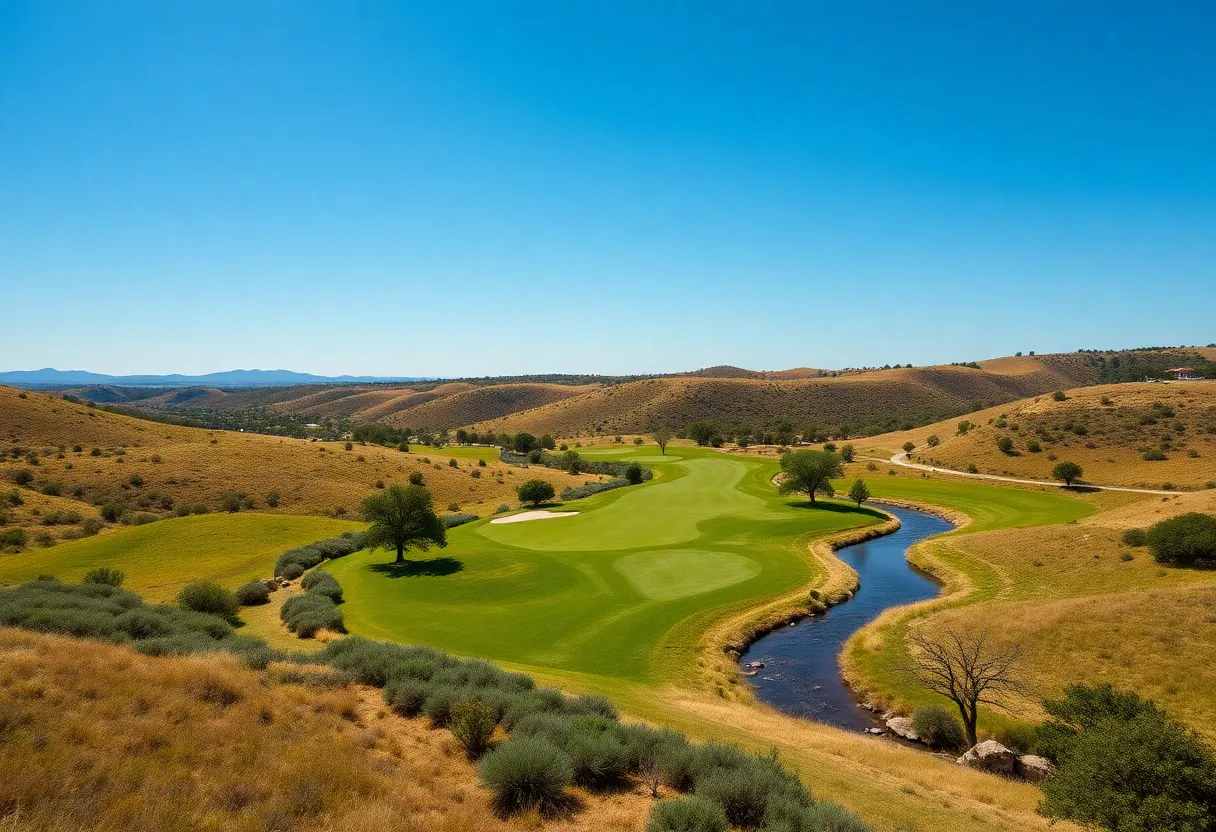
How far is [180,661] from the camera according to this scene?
13.4m

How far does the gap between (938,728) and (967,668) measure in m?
2.44

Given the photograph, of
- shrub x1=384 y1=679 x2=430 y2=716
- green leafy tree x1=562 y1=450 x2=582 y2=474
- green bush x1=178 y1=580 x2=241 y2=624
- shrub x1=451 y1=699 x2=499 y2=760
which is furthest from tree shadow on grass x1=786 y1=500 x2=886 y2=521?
shrub x1=451 y1=699 x2=499 y2=760

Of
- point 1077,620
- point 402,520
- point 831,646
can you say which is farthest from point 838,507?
point 402,520

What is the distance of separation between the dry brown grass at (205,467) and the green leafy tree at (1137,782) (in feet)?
183

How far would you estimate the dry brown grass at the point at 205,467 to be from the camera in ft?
190

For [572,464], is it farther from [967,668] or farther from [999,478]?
[967,668]

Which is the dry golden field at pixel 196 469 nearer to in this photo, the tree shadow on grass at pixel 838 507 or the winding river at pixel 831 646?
the tree shadow on grass at pixel 838 507

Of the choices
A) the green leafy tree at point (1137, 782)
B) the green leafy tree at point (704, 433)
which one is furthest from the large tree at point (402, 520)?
the green leafy tree at point (704, 433)

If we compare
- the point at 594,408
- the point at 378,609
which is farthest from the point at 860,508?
the point at 594,408

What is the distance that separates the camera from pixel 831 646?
1142 inches

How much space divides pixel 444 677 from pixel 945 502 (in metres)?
61.6

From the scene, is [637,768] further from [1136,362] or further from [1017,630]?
[1136,362]

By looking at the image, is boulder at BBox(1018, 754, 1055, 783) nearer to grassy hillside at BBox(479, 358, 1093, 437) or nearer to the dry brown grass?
the dry brown grass

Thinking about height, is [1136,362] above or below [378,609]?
above
